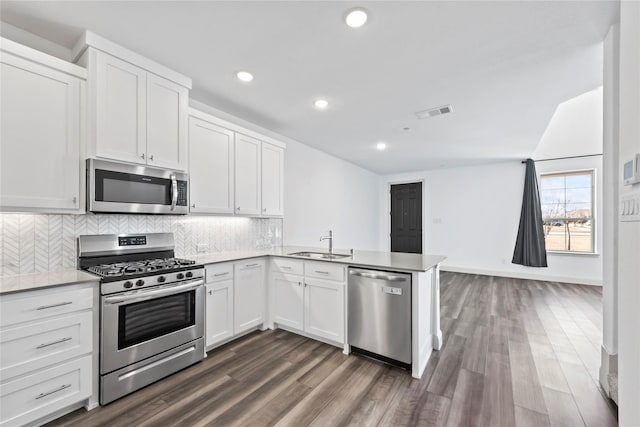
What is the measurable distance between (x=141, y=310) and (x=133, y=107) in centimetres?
162

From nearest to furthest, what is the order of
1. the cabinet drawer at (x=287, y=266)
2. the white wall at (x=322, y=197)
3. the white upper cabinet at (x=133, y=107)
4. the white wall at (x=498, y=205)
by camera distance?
1. the white upper cabinet at (x=133, y=107)
2. the cabinet drawer at (x=287, y=266)
3. the white wall at (x=322, y=197)
4. the white wall at (x=498, y=205)

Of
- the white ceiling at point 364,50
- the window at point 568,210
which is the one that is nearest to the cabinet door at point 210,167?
the white ceiling at point 364,50

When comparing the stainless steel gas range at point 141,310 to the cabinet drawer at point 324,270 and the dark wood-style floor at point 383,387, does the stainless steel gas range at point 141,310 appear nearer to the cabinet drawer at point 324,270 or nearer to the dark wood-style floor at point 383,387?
the dark wood-style floor at point 383,387

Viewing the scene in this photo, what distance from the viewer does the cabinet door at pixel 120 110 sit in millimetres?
2033

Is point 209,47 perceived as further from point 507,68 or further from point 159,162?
point 507,68

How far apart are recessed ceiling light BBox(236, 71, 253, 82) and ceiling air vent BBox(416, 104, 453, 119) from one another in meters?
2.05

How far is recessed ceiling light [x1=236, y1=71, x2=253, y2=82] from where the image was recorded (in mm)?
2504

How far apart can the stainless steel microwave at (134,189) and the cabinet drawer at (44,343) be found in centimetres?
78

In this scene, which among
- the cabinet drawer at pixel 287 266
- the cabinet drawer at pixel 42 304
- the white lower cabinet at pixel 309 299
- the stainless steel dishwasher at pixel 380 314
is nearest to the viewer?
the cabinet drawer at pixel 42 304

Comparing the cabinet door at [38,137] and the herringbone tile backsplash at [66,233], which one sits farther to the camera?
the herringbone tile backsplash at [66,233]

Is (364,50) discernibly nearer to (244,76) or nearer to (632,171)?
(244,76)

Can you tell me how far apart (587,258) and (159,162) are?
7493 mm

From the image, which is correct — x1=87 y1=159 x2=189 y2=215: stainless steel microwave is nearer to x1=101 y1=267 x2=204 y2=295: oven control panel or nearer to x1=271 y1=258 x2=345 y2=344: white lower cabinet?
x1=101 y1=267 x2=204 y2=295: oven control panel

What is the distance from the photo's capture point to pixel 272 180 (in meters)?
3.63
